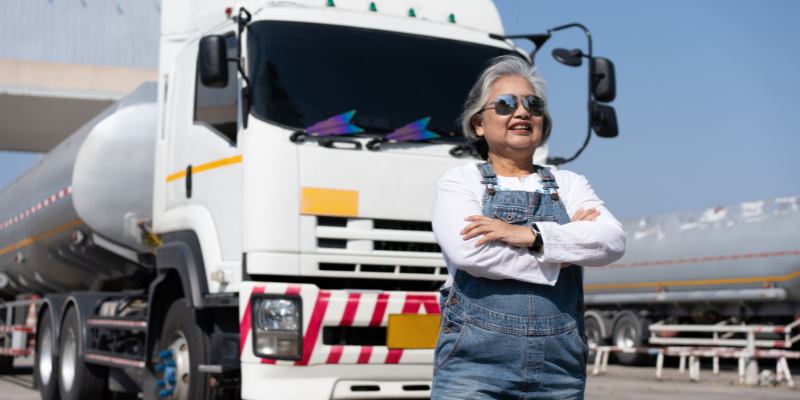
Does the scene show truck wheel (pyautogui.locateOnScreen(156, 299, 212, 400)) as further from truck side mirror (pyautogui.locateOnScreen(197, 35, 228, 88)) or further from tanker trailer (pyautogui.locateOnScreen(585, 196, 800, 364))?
tanker trailer (pyautogui.locateOnScreen(585, 196, 800, 364))

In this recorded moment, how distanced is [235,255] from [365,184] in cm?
95

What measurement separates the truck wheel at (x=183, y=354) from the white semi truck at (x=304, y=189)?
1 cm

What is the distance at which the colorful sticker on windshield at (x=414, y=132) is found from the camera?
17.4ft

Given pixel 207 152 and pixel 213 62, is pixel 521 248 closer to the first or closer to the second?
pixel 213 62

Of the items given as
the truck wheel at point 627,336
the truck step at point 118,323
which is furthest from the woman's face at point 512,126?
the truck wheel at point 627,336

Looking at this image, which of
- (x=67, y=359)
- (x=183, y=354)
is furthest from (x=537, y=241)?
(x=67, y=359)

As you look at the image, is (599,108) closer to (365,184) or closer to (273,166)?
(365,184)

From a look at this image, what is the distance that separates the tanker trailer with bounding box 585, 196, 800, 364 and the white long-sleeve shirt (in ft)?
37.4

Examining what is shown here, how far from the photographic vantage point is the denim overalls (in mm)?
2320

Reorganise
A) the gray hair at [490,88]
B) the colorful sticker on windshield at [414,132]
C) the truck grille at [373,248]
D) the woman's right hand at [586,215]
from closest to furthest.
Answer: the woman's right hand at [586,215]
the gray hair at [490,88]
the truck grille at [373,248]
the colorful sticker on windshield at [414,132]

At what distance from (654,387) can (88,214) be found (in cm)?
809

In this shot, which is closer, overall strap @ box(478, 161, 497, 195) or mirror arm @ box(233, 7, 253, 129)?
overall strap @ box(478, 161, 497, 195)

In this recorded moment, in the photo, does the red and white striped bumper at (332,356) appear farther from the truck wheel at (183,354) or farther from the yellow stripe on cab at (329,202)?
the truck wheel at (183,354)

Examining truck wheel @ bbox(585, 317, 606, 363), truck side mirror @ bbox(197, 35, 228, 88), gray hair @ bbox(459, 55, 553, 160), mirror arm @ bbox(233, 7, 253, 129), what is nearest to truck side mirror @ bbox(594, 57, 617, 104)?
mirror arm @ bbox(233, 7, 253, 129)
